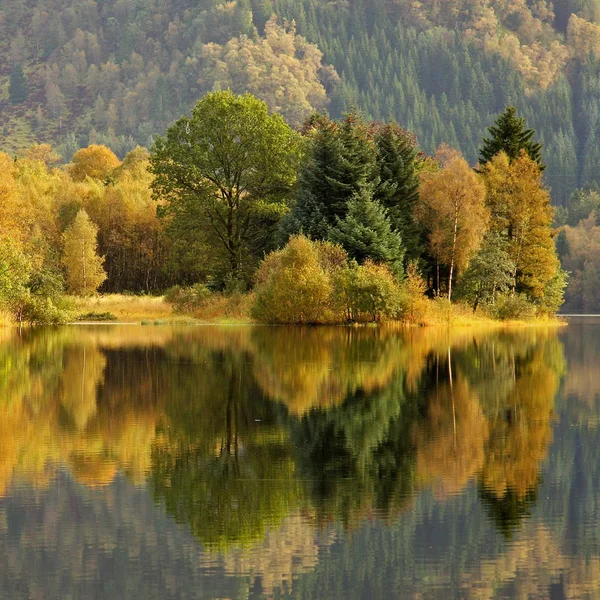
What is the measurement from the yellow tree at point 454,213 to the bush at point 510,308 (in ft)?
11.3

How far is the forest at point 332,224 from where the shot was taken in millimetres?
57375

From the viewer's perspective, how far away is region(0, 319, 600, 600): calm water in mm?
10055

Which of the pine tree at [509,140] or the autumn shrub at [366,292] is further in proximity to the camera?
the pine tree at [509,140]

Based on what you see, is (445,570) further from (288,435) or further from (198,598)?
(288,435)

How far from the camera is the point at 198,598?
9.36 meters

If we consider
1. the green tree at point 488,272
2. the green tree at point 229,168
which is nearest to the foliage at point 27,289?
the green tree at point 229,168

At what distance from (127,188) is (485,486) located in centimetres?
8341

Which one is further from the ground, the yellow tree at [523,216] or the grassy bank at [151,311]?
the yellow tree at [523,216]

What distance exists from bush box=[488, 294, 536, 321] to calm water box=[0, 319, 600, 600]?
38903 mm

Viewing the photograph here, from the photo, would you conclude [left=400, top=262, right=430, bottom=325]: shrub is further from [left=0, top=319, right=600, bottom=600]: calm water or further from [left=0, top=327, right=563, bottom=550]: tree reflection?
[left=0, top=319, right=600, bottom=600]: calm water

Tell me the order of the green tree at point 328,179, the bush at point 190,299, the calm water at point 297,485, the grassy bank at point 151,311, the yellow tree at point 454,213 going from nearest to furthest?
the calm water at point 297,485 → the green tree at point 328,179 → the yellow tree at point 454,213 → the grassy bank at point 151,311 → the bush at point 190,299

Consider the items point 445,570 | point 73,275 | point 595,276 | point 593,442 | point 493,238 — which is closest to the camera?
point 445,570

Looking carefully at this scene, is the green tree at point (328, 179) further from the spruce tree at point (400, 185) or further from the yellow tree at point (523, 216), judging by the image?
the yellow tree at point (523, 216)

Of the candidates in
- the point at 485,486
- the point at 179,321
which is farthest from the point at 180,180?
the point at 485,486
